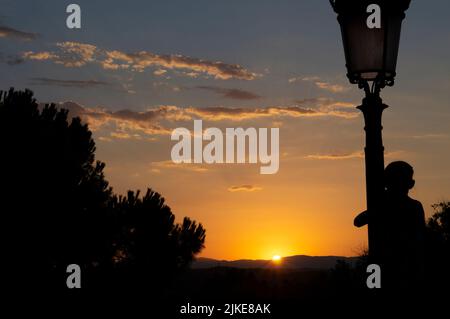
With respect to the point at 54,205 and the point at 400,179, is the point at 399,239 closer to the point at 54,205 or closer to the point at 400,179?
the point at 400,179

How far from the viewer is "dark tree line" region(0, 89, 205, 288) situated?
20.5 metres

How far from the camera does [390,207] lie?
4707mm

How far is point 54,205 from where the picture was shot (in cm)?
2153

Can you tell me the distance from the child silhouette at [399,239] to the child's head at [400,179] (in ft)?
0.17

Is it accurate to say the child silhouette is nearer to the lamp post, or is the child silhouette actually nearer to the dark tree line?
the lamp post

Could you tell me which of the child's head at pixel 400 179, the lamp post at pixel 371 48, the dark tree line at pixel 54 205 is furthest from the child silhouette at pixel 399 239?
the dark tree line at pixel 54 205

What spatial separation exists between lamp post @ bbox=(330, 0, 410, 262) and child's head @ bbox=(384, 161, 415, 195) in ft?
0.62

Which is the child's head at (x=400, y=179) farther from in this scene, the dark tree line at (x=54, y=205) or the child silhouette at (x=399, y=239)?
the dark tree line at (x=54, y=205)

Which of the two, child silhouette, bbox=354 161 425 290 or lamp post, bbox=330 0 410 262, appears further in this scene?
lamp post, bbox=330 0 410 262

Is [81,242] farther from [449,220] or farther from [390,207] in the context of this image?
[449,220]

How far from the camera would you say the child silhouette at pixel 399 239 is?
4.54 m

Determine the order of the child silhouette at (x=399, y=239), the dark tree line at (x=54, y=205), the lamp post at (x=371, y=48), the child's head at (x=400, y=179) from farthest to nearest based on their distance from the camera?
the dark tree line at (x=54, y=205), the lamp post at (x=371, y=48), the child's head at (x=400, y=179), the child silhouette at (x=399, y=239)

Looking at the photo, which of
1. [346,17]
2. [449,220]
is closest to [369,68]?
[346,17]

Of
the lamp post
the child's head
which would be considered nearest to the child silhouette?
the child's head
